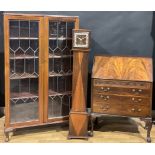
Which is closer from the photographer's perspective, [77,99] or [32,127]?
[77,99]

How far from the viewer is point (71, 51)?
12.6 ft

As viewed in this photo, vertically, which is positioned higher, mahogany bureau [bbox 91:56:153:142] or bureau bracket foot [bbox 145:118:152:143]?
mahogany bureau [bbox 91:56:153:142]

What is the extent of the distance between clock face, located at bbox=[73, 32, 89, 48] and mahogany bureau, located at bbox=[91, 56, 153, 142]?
1.19 ft

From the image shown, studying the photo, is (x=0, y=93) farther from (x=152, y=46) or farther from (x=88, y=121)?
(x=152, y=46)

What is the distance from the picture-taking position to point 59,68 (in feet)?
12.6

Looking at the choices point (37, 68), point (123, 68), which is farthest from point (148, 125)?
point (37, 68)

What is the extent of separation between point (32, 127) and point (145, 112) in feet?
4.71

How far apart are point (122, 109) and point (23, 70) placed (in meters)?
1.24

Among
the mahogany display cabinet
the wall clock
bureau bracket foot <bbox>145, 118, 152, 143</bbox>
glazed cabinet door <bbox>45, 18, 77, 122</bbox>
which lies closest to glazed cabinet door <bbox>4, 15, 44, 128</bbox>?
the mahogany display cabinet

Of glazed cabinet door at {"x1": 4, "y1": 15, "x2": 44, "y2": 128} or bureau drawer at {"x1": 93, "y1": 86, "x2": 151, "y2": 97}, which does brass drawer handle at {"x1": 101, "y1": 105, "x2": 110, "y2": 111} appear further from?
glazed cabinet door at {"x1": 4, "y1": 15, "x2": 44, "y2": 128}

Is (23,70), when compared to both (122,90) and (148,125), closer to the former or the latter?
(122,90)

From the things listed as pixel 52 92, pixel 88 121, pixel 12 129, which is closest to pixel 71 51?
pixel 52 92

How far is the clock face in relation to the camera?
3574 mm
